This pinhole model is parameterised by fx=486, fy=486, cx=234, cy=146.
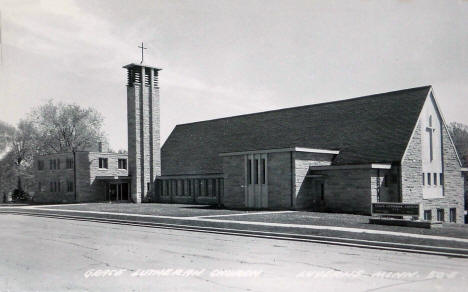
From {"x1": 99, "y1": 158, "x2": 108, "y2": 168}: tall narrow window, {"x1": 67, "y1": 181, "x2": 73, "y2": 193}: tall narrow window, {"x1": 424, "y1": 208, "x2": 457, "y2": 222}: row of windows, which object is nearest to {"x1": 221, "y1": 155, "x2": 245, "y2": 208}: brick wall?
{"x1": 424, "y1": 208, "x2": 457, "y2": 222}: row of windows

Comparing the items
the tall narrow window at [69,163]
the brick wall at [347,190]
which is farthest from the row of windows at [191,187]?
the tall narrow window at [69,163]

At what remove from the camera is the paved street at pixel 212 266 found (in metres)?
9.78

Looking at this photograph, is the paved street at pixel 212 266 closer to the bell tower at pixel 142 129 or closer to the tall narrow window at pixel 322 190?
the tall narrow window at pixel 322 190

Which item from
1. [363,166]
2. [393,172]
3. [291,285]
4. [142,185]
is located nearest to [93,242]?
[291,285]

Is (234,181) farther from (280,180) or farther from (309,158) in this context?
(309,158)

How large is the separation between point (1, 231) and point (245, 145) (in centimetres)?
2283

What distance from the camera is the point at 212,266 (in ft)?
39.0

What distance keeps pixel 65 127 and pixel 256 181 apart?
51.2 m

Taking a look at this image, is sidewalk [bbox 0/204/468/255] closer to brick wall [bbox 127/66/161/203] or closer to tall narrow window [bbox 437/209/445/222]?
tall narrow window [bbox 437/209/445/222]

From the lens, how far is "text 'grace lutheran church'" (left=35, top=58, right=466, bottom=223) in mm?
30031

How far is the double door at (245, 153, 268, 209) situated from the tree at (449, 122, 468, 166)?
42127mm

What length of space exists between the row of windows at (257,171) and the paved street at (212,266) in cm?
1458

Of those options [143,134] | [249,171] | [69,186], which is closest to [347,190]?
[249,171]

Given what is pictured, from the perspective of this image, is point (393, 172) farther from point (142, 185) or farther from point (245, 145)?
point (142, 185)
